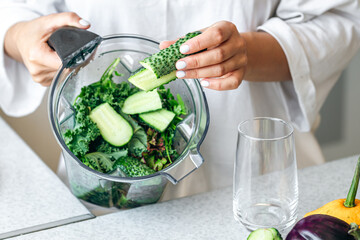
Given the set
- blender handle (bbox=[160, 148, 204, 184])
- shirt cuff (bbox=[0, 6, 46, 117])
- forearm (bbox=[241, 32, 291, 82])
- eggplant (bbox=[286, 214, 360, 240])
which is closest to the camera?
eggplant (bbox=[286, 214, 360, 240])

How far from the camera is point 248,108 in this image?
1.08 m

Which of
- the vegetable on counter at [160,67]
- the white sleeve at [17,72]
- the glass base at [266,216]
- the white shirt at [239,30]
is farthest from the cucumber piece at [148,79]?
the white sleeve at [17,72]

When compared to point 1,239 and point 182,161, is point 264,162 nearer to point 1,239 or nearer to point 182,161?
point 182,161

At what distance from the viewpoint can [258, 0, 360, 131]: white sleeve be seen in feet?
3.24

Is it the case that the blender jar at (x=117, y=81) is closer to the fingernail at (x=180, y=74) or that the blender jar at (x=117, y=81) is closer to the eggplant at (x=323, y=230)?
the fingernail at (x=180, y=74)

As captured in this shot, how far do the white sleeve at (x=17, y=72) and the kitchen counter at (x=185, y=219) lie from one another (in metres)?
0.45

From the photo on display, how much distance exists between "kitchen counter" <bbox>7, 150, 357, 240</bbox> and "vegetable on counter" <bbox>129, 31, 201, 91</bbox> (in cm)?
20

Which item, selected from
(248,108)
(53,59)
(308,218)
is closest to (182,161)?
(308,218)

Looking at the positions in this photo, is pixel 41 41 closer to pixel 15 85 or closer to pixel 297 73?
pixel 15 85

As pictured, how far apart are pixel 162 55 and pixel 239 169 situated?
0.19 metres

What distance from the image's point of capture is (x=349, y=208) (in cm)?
59

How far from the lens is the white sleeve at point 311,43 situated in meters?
0.99

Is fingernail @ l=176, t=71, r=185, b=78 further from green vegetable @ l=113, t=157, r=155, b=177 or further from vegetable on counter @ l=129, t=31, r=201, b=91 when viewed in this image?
green vegetable @ l=113, t=157, r=155, b=177

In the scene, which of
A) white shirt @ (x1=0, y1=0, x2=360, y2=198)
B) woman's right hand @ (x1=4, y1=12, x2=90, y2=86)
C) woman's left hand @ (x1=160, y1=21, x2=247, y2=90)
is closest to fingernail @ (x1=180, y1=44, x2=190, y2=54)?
woman's left hand @ (x1=160, y1=21, x2=247, y2=90)
